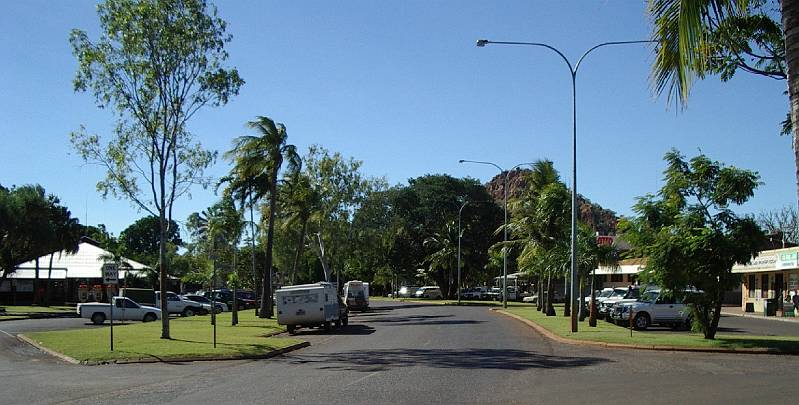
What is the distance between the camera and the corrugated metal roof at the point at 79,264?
68.2 metres

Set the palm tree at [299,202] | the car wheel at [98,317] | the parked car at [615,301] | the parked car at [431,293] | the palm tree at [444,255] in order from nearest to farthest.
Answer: the parked car at [615,301] → the car wheel at [98,317] → the palm tree at [299,202] → the palm tree at [444,255] → the parked car at [431,293]

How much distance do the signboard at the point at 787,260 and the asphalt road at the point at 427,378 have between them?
2863 centimetres

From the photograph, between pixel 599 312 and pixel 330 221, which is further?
pixel 330 221

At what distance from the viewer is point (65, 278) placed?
6788 cm

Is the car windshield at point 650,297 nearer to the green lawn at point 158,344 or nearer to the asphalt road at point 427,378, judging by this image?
the asphalt road at point 427,378

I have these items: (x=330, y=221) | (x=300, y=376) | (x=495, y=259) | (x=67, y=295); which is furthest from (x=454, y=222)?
(x=300, y=376)

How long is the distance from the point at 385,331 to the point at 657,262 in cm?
1240

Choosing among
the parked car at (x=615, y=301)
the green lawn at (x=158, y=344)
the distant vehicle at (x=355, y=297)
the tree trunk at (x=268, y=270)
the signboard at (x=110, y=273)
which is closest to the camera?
the green lawn at (x=158, y=344)

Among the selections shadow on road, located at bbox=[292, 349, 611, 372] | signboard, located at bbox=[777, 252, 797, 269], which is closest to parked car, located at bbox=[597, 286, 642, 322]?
signboard, located at bbox=[777, 252, 797, 269]

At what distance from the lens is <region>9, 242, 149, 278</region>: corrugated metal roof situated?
224ft

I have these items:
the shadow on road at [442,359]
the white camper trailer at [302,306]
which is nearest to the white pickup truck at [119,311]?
the white camper trailer at [302,306]

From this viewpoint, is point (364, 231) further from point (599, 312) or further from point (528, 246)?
point (599, 312)

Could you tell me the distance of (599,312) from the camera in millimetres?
37812

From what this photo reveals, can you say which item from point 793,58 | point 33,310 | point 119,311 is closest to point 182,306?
point 119,311
